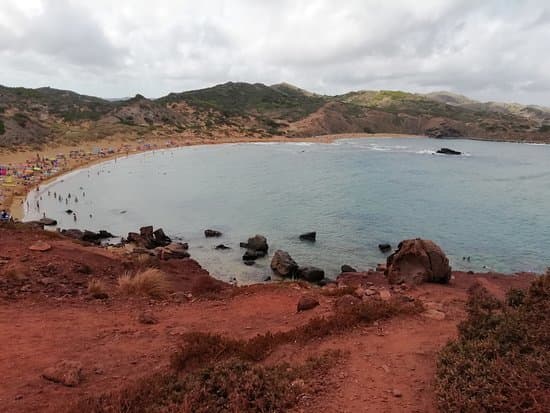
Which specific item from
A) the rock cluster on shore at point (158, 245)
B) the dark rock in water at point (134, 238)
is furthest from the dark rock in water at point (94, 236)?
the rock cluster on shore at point (158, 245)

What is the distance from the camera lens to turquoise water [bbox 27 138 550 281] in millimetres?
33438

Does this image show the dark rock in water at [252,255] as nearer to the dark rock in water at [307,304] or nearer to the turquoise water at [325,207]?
the turquoise water at [325,207]

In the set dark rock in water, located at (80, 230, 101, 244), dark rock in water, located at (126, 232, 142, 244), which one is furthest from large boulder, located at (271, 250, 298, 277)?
dark rock in water, located at (80, 230, 101, 244)

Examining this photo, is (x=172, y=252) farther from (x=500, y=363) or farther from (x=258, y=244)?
(x=500, y=363)

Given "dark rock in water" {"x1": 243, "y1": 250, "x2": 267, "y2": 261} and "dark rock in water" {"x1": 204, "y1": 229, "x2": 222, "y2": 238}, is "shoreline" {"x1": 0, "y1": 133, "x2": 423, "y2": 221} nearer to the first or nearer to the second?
"dark rock in water" {"x1": 204, "y1": 229, "x2": 222, "y2": 238}

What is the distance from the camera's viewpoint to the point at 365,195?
5556 centimetres

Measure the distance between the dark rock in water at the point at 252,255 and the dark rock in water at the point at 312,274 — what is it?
4912mm

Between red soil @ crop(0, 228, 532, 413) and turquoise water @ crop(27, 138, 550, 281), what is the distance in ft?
38.9

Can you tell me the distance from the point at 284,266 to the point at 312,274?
2105mm

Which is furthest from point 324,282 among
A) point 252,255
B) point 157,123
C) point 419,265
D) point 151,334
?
point 157,123

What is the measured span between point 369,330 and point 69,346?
745 centimetres

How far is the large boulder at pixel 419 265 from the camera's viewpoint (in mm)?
21281

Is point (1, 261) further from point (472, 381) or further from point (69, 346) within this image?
point (472, 381)

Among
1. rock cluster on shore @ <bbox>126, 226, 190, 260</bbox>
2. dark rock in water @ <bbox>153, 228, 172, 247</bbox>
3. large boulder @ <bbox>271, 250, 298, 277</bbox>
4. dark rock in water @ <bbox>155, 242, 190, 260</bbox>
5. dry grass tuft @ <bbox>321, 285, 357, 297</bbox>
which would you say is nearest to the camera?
Result: dry grass tuft @ <bbox>321, 285, 357, 297</bbox>
